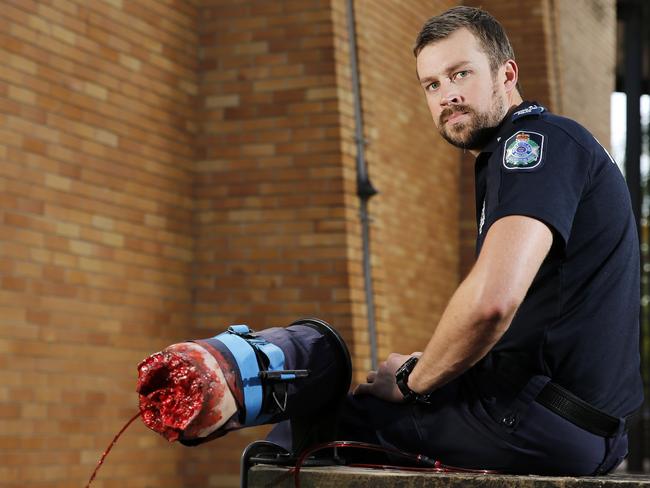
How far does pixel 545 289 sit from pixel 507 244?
0.74ft

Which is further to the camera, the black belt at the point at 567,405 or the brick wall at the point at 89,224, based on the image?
the brick wall at the point at 89,224

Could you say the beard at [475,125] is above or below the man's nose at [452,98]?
below

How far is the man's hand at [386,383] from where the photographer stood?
262 cm

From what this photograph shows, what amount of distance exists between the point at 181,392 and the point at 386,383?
0.60 metres

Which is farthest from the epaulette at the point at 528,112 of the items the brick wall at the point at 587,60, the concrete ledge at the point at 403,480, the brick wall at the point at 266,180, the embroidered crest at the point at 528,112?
the brick wall at the point at 587,60

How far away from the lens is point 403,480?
94.8 inches

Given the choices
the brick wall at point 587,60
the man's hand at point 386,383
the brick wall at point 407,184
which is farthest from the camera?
the brick wall at point 587,60

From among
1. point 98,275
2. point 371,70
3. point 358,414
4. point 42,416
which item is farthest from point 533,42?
point 358,414

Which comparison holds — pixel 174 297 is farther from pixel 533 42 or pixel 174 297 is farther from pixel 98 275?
pixel 533 42

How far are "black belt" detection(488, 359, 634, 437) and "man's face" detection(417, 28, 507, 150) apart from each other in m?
0.55

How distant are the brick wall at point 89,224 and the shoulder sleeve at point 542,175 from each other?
300 centimetres

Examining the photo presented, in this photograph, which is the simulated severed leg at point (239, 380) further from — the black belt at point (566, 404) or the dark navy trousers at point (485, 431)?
the black belt at point (566, 404)

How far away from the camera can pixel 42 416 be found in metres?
5.06

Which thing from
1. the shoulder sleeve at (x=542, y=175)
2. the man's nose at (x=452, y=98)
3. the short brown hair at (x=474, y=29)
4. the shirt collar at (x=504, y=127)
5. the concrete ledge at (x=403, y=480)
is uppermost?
the short brown hair at (x=474, y=29)
